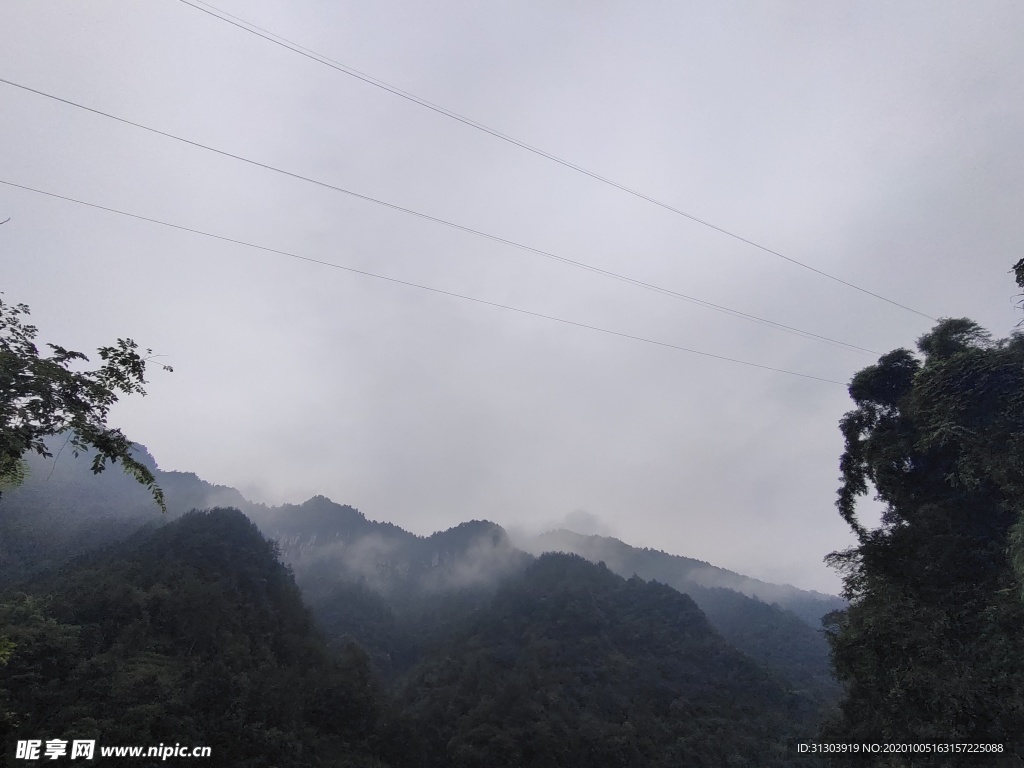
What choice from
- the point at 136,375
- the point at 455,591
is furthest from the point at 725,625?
the point at 136,375

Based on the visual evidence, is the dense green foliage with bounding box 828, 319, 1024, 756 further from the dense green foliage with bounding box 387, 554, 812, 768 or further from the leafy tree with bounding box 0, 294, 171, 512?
the dense green foliage with bounding box 387, 554, 812, 768

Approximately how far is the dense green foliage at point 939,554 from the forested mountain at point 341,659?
18790 millimetres

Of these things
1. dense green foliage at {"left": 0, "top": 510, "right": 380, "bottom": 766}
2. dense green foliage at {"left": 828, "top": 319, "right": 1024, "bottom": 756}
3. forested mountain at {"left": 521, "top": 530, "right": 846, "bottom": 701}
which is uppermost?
dense green foliage at {"left": 828, "top": 319, "right": 1024, "bottom": 756}

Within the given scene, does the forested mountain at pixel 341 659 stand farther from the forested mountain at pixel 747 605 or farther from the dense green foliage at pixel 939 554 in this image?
the dense green foliage at pixel 939 554

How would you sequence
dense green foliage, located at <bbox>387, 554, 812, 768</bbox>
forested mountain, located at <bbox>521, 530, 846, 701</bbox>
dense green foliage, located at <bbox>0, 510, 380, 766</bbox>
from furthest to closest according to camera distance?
forested mountain, located at <bbox>521, 530, 846, 701</bbox>, dense green foliage, located at <bbox>387, 554, 812, 768</bbox>, dense green foliage, located at <bbox>0, 510, 380, 766</bbox>

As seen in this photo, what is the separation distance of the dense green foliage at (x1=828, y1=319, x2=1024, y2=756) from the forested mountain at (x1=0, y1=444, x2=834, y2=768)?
1879 cm

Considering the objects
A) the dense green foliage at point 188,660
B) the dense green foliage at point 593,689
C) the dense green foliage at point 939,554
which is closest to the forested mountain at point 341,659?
the dense green foliage at point 188,660

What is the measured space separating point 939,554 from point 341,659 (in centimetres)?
6134

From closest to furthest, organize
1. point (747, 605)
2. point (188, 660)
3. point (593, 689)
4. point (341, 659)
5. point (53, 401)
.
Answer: point (53, 401)
point (188, 660)
point (341, 659)
point (593, 689)
point (747, 605)

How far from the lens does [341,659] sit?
58.0m

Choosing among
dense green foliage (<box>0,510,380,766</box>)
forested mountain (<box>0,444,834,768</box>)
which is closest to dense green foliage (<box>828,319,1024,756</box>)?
forested mountain (<box>0,444,834,768</box>)

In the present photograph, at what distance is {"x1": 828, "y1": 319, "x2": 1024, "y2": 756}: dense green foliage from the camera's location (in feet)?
50.3

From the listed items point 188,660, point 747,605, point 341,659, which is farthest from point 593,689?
point 747,605

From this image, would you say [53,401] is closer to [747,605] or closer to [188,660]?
[188,660]
